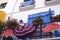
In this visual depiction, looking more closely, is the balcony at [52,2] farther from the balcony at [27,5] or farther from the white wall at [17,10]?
the balcony at [27,5]

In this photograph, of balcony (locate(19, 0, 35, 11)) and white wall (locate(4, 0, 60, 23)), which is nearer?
white wall (locate(4, 0, 60, 23))

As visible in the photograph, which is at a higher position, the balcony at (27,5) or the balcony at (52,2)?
the balcony at (52,2)

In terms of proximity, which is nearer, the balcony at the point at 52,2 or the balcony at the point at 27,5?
the balcony at the point at 52,2

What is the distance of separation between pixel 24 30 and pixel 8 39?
2.14 feet

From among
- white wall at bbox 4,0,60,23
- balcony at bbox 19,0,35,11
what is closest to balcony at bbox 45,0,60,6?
white wall at bbox 4,0,60,23

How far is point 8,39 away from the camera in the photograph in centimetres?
728

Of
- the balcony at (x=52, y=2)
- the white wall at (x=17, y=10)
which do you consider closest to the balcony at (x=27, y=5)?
the white wall at (x=17, y=10)

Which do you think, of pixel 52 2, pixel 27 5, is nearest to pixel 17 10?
pixel 27 5

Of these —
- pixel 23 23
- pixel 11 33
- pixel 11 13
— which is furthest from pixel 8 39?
pixel 11 13

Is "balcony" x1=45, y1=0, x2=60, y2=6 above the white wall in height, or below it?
above

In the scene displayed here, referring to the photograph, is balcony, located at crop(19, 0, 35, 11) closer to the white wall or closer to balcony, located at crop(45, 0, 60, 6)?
the white wall

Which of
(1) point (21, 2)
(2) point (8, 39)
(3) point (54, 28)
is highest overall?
(1) point (21, 2)

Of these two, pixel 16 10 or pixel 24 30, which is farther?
pixel 16 10

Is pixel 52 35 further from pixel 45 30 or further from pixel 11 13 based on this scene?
pixel 11 13
